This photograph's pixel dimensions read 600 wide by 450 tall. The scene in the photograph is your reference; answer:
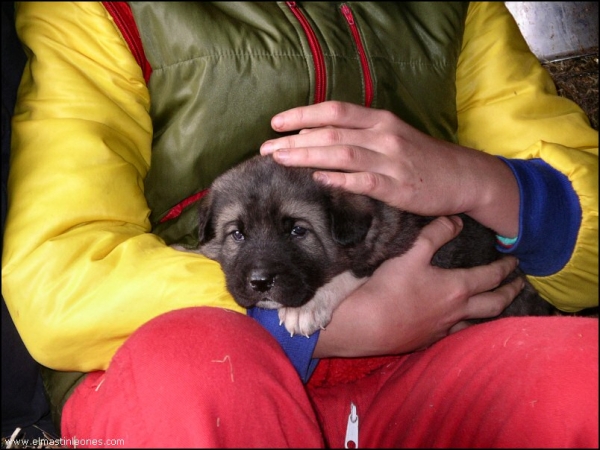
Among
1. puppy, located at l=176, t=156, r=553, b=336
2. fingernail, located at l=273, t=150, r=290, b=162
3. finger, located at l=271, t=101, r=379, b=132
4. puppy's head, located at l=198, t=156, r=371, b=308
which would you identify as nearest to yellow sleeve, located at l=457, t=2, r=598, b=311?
puppy, located at l=176, t=156, r=553, b=336

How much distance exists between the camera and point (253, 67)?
1.81 meters

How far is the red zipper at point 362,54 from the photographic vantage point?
1.83m

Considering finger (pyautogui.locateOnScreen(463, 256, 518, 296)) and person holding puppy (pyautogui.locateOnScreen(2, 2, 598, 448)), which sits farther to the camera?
finger (pyautogui.locateOnScreen(463, 256, 518, 296))

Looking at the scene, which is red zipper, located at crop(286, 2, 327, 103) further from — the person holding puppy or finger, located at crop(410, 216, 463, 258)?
finger, located at crop(410, 216, 463, 258)

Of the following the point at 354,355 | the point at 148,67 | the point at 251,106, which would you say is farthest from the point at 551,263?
the point at 148,67

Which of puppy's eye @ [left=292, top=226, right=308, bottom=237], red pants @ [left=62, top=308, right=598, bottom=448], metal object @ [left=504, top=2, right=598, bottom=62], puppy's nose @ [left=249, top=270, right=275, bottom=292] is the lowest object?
puppy's nose @ [left=249, top=270, right=275, bottom=292]

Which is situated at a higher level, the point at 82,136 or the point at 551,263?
the point at 82,136

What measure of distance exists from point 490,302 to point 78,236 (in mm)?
1387

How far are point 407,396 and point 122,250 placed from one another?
89 cm

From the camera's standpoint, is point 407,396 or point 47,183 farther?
point 47,183

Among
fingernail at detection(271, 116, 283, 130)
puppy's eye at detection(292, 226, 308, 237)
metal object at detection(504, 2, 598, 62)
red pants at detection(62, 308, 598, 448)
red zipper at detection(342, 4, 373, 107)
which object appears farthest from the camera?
puppy's eye at detection(292, 226, 308, 237)

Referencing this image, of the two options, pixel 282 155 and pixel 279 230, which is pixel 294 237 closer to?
pixel 279 230

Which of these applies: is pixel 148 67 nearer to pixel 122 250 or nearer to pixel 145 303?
pixel 122 250

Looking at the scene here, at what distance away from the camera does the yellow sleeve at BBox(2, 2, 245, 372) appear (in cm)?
160
